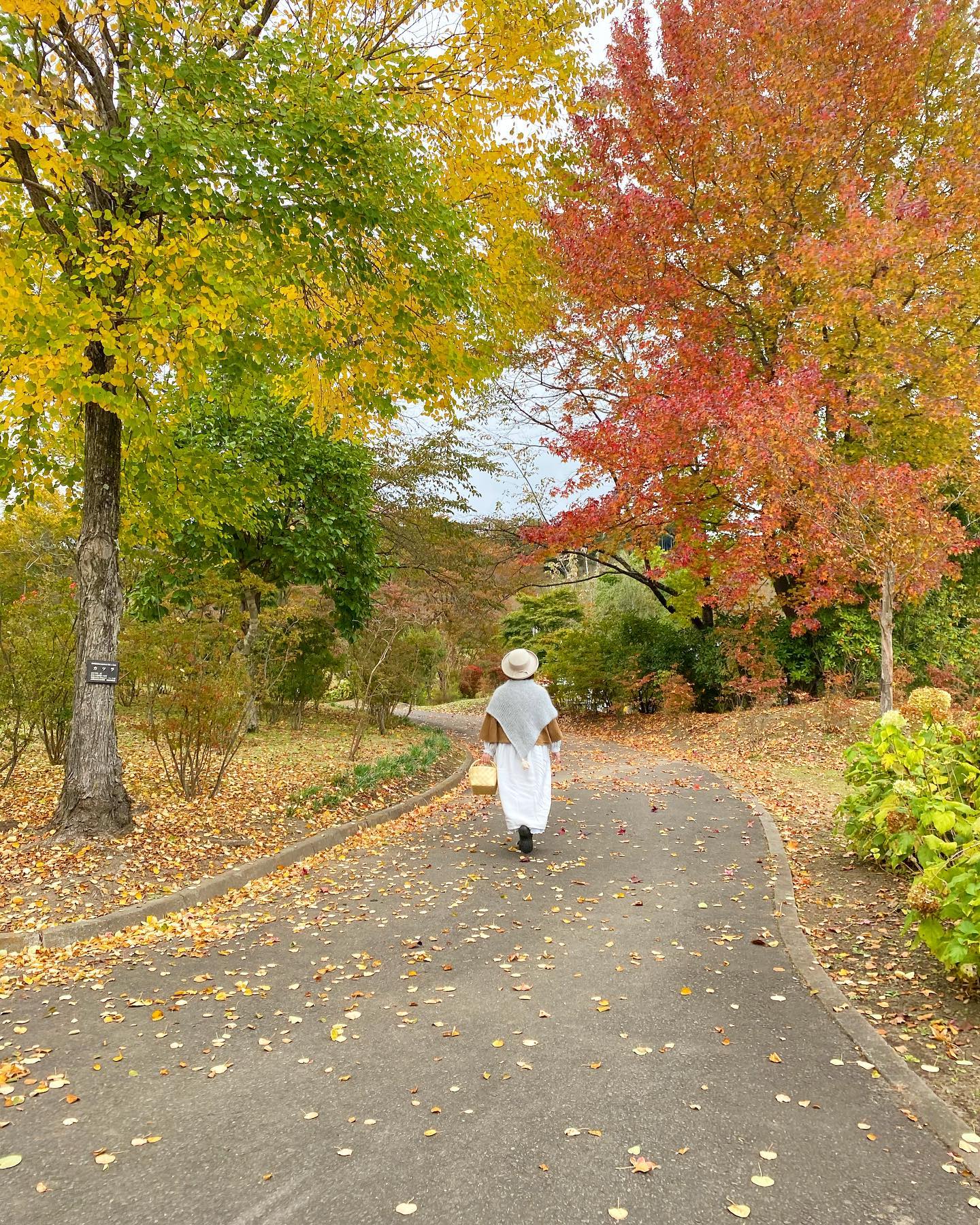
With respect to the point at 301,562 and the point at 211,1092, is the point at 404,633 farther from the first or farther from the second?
the point at 211,1092

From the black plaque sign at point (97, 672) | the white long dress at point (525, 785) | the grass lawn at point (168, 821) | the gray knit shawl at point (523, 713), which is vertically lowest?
the grass lawn at point (168, 821)

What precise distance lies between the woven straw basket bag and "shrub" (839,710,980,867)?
2746 mm

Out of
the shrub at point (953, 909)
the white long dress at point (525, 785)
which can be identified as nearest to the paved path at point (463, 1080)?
the shrub at point (953, 909)

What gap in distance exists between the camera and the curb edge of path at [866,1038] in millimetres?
2758

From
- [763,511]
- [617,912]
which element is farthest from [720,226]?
[617,912]

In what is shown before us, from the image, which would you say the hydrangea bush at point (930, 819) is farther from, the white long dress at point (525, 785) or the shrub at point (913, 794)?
the white long dress at point (525, 785)

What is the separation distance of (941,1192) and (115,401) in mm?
5811

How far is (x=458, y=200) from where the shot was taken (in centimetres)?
684

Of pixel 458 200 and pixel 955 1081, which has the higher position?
pixel 458 200

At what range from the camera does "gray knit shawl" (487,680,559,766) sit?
6836 mm

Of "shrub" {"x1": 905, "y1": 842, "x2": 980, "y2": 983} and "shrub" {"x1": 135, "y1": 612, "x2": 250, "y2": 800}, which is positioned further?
"shrub" {"x1": 135, "y1": 612, "x2": 250, "y2": 800}

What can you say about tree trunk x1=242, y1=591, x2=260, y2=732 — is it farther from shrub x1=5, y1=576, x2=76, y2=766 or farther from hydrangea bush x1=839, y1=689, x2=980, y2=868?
hydrangea bush x1=839, y1=689, x2=980, y2=868

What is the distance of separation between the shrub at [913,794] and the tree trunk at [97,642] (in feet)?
18.7

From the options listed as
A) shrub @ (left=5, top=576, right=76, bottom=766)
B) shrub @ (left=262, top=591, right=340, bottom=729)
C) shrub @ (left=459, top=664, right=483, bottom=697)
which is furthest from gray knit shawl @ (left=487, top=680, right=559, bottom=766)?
Answer: shrub @ (left=459, top=664, right=483, bottom=697)
